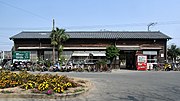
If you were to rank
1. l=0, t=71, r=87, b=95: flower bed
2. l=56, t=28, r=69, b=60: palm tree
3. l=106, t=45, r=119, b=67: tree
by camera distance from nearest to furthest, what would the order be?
l=0, t=71, r=87, b=95: flower bed
l=106, t=45, r=119, b=67: tree
l=56, t=28, r=69, b=60: palm tree

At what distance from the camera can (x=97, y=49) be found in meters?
43.4

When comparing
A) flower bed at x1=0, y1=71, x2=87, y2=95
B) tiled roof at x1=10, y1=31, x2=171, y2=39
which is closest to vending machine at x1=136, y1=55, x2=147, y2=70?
tiled roof at x1=10, y1=31, x2=171, y2=39

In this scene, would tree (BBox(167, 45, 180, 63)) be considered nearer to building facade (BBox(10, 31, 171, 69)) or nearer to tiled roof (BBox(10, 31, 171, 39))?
tiled roof (BBox(10, 31, 171, 39))

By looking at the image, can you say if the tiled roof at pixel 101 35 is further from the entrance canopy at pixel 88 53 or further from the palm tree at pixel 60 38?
the entrance canopy at pixel 88 53

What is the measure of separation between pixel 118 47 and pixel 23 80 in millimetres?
30944

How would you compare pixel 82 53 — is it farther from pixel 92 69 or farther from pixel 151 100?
pixel 151 100

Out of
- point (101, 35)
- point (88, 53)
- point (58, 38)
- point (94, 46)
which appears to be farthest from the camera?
point (101, 35)

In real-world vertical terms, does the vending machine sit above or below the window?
below

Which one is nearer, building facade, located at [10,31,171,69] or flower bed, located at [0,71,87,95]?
flower bed, located at [0,71,87,95]

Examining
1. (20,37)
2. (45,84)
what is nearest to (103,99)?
(45,84)

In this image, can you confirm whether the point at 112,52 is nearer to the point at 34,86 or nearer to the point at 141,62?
the point at 141,62

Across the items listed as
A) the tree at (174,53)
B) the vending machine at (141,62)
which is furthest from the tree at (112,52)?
the tree at (174,53)

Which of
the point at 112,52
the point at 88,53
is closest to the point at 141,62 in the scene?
the point at 112,52

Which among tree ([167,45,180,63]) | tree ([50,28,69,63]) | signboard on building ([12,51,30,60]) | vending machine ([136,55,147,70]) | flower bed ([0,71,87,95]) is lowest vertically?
flower bed ([0,71,87,95])
